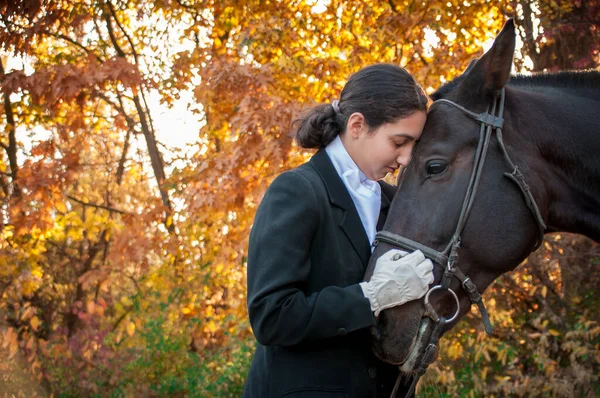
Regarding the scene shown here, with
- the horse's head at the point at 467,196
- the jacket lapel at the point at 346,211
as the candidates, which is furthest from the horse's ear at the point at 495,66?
the jacket lapel at the point at 346,211

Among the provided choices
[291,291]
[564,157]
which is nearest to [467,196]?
[564,157]

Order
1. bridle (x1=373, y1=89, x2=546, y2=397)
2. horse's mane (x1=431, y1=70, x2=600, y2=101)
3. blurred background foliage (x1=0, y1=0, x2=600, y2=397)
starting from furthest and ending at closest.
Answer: blurred background foliage (x1=0, y1=0, x2=600, y2=397) → horse's mane (x1=431, y1=70, x2=600, y2=101) → bridle (x1=373, y1=89, x2=546, y2=397)

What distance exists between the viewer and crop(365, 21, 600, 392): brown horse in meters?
2.35

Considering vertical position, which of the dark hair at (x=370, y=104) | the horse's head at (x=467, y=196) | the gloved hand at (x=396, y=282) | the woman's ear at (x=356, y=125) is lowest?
the gloved hand at (x=396, y=282)

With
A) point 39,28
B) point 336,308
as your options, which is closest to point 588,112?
point 336,308

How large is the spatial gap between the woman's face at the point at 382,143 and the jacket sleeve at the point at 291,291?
1.01 feet

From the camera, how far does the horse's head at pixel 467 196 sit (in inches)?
94.3

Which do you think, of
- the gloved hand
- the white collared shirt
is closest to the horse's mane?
the white collared shirt

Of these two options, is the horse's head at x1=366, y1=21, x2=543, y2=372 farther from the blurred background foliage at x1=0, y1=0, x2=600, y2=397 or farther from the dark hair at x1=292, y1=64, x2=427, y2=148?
the blurred background foliage at x1=0, y1=0, x2=600, y2=397

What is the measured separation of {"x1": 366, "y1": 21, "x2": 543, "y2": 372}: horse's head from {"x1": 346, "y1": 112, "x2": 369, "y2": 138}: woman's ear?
230mm

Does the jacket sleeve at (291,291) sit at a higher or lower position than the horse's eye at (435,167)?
lower

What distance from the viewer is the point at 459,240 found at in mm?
2385

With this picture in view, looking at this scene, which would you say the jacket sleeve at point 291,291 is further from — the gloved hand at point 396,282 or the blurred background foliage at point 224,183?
the blurred background foliage at point 224,183

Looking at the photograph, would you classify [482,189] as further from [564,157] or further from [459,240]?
[564,157]
